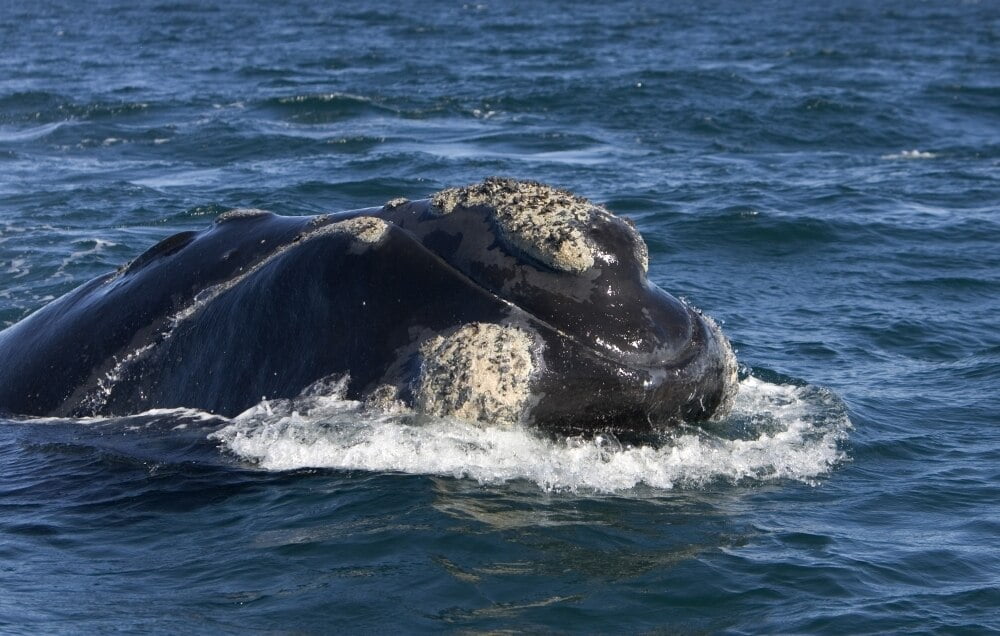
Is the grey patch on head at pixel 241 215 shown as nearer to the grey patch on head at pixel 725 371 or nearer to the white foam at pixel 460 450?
the white foam at pixel 460 450

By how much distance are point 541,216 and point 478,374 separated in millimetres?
850

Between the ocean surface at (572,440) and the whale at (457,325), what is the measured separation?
0.20 meters

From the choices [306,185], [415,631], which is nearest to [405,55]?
[306,185]

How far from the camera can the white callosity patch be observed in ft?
23.1

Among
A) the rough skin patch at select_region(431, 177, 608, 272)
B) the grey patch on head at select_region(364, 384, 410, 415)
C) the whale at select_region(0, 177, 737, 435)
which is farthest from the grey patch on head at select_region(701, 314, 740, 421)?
the grey patch on head at select_region(364, 384, 410, 415)

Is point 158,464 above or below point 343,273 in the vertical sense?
below

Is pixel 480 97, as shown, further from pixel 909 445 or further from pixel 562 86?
pixel 909 445

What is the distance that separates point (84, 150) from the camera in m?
22.7

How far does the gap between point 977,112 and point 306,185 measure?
44.7 feet

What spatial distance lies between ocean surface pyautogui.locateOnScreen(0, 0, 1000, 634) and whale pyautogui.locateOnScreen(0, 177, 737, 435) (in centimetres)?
20

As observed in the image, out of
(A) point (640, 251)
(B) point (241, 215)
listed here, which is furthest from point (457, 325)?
(B) point (241, 215)

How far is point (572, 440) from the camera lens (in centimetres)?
712

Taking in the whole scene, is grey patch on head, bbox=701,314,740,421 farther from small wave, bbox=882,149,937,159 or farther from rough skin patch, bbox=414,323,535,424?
small wave, bbox=882,149,937,159

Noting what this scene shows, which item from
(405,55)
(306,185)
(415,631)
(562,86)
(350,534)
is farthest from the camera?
(405,55)
